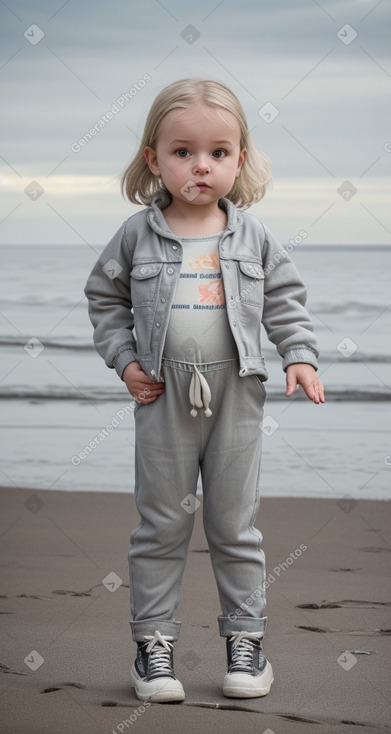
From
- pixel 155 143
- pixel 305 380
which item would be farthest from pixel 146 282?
pixel 305 380

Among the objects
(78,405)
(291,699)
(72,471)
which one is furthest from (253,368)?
(78,405)

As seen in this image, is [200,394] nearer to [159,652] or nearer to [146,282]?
[146,282]

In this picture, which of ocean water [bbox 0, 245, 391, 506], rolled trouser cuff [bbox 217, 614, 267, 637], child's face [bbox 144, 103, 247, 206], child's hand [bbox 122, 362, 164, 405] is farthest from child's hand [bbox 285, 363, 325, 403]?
ocean water [bbox 0, 245, 391, 506]

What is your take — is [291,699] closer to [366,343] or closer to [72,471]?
[72,471]

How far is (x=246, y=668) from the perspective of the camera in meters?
2.79

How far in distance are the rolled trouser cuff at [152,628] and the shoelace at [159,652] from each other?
0.5 inches

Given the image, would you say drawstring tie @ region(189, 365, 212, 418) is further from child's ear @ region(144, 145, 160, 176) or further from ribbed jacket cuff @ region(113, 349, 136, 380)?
child's ear @ region(144, 145, 160, 176)

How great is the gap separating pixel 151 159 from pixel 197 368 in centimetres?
58

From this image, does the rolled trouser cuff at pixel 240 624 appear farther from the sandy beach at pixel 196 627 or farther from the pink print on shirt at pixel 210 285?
the pink print on shirt at pixel 210 285

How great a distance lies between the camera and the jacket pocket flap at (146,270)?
9.18ft

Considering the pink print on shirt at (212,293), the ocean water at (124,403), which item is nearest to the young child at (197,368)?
the pink print on shirt at (212,293)

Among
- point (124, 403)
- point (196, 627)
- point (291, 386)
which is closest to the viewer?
point (291, 386)

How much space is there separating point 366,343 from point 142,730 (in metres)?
9.61

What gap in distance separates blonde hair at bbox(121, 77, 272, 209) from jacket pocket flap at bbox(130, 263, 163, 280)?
0.25 metres
